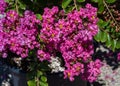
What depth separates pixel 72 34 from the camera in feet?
6.29

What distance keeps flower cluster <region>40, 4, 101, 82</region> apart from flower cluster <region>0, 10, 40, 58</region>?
0.18ft

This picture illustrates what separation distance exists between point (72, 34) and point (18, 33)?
254 millimetres

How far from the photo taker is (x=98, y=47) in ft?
13.5

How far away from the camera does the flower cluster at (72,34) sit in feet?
6.20

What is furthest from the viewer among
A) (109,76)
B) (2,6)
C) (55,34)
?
(109,76)

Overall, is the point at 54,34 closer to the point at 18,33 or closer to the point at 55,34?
the point at 55,34

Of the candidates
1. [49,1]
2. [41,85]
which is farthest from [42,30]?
[49,1]

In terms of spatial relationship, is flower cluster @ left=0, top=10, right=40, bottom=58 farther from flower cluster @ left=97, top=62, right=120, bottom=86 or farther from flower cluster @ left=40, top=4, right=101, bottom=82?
flower cluster @ left=97, top=62, right=120, bottom=86

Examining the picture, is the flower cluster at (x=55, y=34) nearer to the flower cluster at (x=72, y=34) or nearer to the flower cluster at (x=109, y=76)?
the flower cluster at (x=72, y=34)

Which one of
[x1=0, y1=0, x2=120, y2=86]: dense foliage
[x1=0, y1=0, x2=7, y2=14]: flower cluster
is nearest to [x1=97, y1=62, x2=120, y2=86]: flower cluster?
[x1=0, y1=0, x2=120, y2=86]: dense foliage

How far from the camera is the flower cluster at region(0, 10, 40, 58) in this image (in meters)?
1.90

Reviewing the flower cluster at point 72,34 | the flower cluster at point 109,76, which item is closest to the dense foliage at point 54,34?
the flower cluster at point 72,34

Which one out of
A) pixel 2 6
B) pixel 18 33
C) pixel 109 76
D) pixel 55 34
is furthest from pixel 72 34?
pixel 109 76

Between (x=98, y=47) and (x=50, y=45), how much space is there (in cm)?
218
